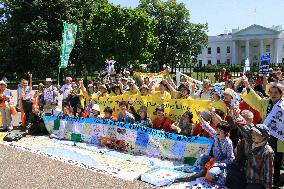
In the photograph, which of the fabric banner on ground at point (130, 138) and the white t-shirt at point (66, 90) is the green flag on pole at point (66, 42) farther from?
the fabric banner on ground at point (130, 138)

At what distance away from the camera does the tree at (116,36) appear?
134 ft

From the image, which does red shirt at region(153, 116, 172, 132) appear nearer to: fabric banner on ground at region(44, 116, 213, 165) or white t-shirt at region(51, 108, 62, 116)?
fabric banner on ground at region(44, 116, 213, 165)

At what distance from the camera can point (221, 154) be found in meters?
7.50

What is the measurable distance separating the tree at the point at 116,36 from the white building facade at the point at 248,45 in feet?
178

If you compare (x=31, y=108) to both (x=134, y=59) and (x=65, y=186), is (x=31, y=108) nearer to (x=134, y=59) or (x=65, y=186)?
(x=65, y=186)

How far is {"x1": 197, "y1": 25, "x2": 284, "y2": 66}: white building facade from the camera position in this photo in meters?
96.7

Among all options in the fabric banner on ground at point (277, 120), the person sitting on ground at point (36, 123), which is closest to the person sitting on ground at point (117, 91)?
the person sitting on ground at point (36, 123)

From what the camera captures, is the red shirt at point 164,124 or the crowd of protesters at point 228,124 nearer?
the crowd of protesters at point 228,124

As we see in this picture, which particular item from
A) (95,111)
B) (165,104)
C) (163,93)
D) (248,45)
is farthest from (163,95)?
(248,45)

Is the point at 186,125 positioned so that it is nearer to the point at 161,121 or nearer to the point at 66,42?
the point at 161,121

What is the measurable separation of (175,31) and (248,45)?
38.0 meters

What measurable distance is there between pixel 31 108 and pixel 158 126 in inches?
216

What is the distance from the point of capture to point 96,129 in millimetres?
11016

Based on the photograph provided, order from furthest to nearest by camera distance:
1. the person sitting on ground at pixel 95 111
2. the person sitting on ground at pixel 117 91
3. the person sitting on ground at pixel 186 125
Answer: the person sitting on ground at pixel 117 91
the person sitting on ground at pixel 95 111
the person sitting on ground at pixel 186 125
